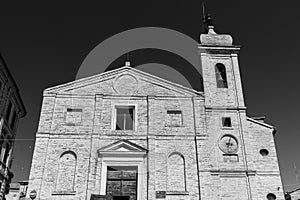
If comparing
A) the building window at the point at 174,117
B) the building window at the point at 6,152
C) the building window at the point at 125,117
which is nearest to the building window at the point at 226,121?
the building window at the point at 174,117

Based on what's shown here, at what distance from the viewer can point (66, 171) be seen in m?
17.5

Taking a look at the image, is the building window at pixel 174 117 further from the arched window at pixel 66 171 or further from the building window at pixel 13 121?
the building window at pixel 13 121

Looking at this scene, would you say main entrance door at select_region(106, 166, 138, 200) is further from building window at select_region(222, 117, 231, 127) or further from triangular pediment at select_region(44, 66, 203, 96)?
building window at select_region(222, 117, 231, 127)

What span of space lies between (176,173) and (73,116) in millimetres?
7425

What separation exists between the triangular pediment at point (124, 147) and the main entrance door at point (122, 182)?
1030mm

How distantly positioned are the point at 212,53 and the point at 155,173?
10.00m

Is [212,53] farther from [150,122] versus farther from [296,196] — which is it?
[296,196]

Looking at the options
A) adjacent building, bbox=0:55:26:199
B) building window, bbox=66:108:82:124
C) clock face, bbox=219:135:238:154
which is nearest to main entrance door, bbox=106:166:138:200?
building window, bbox=66:108:82:124

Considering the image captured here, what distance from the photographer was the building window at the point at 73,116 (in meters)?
19.0

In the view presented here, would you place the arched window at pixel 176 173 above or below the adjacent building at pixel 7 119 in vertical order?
below

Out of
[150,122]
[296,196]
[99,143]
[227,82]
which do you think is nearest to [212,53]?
[227,82]

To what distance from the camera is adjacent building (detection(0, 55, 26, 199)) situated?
23000mm

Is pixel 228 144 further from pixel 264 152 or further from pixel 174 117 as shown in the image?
pixel 174 117

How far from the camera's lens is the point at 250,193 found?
57.4 ft
